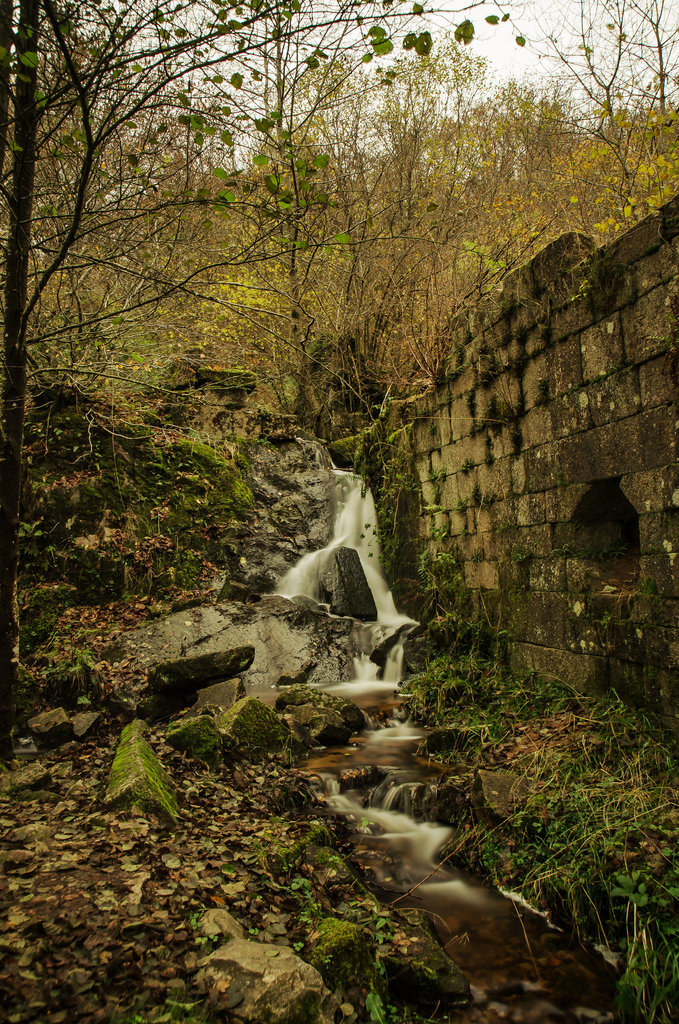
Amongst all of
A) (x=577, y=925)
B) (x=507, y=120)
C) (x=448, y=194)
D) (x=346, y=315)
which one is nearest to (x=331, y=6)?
(x=577, y=925)

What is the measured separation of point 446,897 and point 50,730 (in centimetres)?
380

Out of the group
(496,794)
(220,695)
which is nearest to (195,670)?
(220,695)

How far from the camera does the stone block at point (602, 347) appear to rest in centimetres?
421

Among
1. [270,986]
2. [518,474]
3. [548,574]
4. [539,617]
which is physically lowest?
[270,986]

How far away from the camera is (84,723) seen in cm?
538

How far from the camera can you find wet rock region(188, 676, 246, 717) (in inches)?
219

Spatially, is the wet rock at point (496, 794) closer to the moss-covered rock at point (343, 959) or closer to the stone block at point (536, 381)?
the moss-covered rock at point (343, 959)

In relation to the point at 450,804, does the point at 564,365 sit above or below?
above

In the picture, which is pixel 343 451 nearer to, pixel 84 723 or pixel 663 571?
pixel 84 723

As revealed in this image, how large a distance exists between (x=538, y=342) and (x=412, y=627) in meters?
4.05

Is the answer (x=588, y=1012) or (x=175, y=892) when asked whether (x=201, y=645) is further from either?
(x=588, y=1012)

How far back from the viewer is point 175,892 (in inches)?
102

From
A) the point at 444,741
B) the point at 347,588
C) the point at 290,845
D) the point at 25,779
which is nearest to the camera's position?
the point at 290,845

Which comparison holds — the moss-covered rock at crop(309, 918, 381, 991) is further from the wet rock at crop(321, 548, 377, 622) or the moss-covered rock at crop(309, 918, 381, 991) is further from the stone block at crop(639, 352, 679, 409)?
the wet rock at crop(321, 548, 377, 622)
